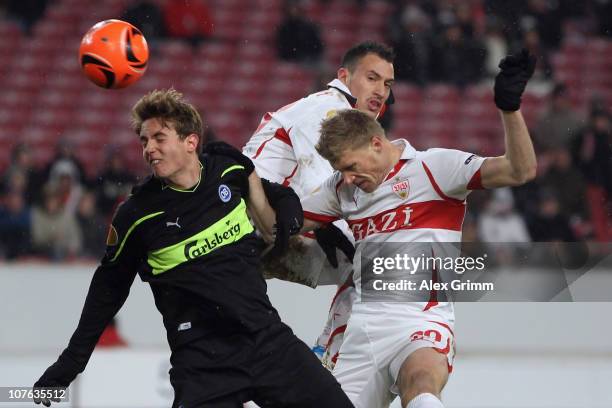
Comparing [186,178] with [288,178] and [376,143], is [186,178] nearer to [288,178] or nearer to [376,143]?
[376,143]

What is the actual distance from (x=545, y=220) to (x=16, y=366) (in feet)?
14.1

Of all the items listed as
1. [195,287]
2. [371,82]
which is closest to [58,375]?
[195,287]

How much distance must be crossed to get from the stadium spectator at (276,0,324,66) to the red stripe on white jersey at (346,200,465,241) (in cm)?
490

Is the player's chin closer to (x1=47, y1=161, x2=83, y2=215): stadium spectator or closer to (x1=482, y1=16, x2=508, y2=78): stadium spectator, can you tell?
(x1=47, y1=161, x2=83, y2=215): stadium spectator

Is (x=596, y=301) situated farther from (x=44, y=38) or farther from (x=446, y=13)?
(x=44, y=38)

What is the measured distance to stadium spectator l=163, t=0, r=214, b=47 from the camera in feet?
36.2

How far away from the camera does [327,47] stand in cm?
1185

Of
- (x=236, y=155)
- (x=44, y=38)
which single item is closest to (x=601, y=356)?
(x=236, y=155)

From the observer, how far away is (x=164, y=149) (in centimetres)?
475

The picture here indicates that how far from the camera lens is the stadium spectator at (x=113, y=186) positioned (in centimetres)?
889

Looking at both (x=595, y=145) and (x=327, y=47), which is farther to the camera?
(x=327, y=47)

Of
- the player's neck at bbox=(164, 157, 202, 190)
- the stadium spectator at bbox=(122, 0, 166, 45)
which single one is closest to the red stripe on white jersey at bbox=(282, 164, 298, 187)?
the player's neck at bbox=(164, 157, 202, 190)

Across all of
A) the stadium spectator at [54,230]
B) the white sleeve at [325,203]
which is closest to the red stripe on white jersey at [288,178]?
the white sleeve at [325,203]

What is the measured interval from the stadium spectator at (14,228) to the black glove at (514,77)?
5.72 meters
